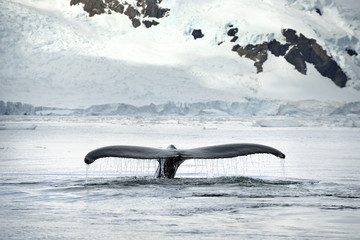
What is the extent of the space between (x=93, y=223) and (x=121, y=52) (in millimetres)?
66373

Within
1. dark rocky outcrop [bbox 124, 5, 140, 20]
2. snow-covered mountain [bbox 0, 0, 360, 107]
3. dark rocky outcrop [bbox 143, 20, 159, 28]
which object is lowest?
snow-covered mountain [bbox 0, 0, 360, 107]

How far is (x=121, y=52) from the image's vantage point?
7044 centimetres

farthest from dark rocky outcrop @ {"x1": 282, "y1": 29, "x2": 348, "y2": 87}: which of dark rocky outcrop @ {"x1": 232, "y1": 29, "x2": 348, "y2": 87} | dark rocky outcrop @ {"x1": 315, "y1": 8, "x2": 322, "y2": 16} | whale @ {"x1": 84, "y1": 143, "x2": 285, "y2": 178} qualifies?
whale @ {"x1": 84, "y1": 143, "x2": 285, "y2": 178}

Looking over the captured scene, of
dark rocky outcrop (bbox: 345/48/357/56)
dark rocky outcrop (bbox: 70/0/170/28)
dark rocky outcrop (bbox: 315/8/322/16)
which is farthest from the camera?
dark rocky outcrop (bbox: 315/8/322/16)

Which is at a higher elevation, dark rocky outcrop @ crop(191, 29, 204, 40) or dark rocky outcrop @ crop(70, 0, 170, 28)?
dark rocky outcrop @ crop(70, 0, 170, 28)

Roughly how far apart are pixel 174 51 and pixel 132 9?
10365 mm

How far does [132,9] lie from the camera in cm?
8294

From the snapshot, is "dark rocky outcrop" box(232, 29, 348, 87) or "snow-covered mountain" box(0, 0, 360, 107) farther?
"dark rocky outcrop" box(232, 29, 348, 87)

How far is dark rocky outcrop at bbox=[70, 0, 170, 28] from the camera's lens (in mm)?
79938

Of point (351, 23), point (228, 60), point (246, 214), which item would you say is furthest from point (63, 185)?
point (351, 23)

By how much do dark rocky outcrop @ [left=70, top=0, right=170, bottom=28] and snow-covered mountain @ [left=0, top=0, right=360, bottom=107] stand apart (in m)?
0.14

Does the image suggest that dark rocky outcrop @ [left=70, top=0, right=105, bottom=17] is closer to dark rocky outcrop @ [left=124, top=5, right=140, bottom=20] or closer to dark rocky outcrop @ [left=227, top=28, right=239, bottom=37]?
dark rocky outcrop @ [left=124, top=5, right=140, bottom=20]

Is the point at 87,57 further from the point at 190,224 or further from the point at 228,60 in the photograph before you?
the point at 190,224

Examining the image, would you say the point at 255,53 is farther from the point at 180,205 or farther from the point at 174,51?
the point at 180,205
